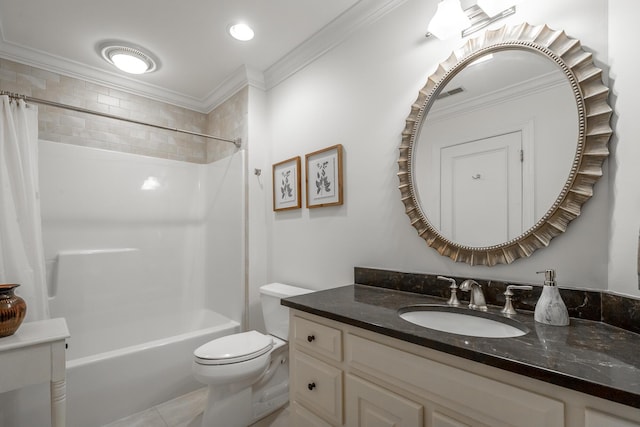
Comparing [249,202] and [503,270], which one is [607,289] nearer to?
[503,270]

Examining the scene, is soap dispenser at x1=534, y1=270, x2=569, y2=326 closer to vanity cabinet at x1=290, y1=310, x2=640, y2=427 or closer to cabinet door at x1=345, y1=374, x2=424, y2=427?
vanity cabinet at x1=290, y1=310, x2=640, y2=427

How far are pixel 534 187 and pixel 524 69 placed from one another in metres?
0.47

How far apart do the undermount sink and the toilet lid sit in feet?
3.12

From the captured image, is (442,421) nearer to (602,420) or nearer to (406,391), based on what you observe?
(406,391)

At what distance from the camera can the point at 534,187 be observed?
112 centimetres

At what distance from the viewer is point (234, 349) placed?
1716 mm

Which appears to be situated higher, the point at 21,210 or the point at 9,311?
the point at 21,210

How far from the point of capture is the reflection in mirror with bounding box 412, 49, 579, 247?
42.9 inches

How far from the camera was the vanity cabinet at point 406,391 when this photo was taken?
659 millimetres

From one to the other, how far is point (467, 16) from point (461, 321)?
1324 millimetres

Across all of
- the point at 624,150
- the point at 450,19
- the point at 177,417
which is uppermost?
the point at 450,19

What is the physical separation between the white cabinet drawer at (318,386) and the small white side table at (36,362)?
3.62 feet

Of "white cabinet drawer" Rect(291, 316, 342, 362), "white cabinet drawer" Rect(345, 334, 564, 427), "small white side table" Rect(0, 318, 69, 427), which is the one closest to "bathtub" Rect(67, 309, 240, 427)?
"small white side table" Rect(0, 318, 69, 427)

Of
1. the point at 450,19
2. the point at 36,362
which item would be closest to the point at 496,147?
the point at 450,19
